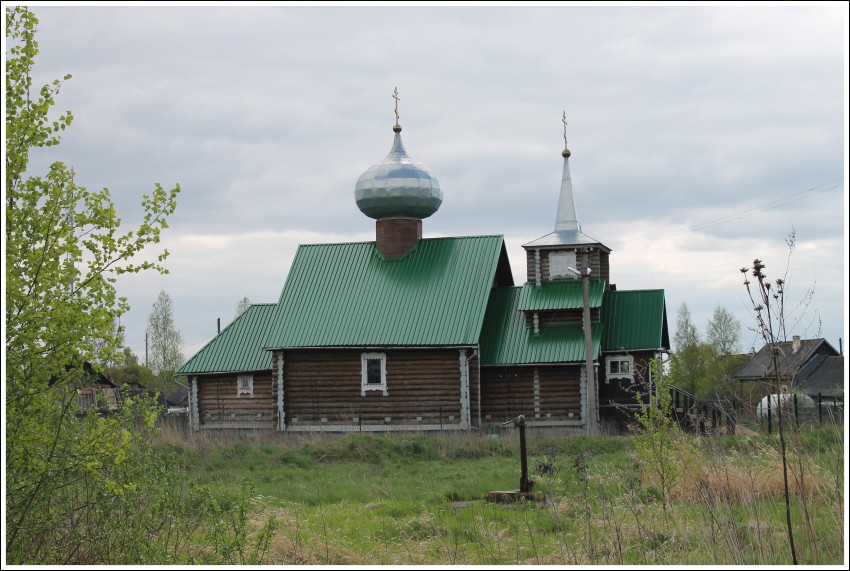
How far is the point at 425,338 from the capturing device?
81.7 feet

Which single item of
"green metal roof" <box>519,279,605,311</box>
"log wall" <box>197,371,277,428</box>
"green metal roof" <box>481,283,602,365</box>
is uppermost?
"green metal roof" <box>519,279,605,311</box>

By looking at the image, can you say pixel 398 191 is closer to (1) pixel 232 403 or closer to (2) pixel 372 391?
(2) pixel 372 391

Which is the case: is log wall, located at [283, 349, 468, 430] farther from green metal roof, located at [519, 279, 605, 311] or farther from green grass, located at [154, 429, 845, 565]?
green grass, located at [154, 429, 845, 565]

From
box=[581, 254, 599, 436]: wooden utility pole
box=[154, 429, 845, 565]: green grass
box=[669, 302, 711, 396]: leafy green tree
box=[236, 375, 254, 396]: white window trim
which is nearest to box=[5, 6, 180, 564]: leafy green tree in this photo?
box=[154, 429, 845, 565]: green grass

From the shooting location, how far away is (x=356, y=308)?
86.1 ft

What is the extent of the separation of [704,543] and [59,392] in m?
4.48

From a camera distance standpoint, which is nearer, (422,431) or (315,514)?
(315,514)

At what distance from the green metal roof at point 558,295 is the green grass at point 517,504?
5794 millimetres

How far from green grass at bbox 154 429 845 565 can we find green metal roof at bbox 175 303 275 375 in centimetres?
701

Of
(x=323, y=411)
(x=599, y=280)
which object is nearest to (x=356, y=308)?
(x=323, y=411)

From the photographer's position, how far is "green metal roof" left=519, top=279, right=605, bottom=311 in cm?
2547

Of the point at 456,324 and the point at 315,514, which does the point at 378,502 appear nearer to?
the point at 315,514

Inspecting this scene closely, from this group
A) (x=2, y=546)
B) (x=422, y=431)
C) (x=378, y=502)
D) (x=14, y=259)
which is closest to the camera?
(x=2, y=546)

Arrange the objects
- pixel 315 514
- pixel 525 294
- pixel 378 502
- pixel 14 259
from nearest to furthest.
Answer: pixel 14 259
pixel 315 514
pixel 378 502
pixel 525 294
